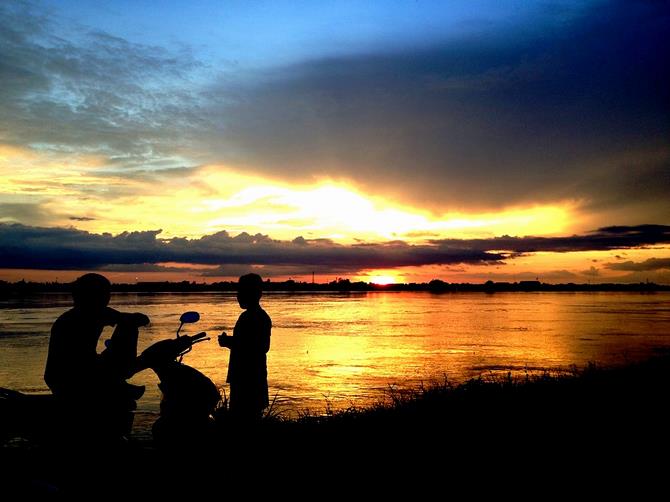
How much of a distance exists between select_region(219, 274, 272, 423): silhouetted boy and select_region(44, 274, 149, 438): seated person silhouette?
1.32m

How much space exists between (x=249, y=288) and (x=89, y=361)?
192cm

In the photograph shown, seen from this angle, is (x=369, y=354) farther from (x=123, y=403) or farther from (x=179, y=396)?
(x=123, y=403)

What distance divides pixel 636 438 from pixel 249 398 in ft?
16.5

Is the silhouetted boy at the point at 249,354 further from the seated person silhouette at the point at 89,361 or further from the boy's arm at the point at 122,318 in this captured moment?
the seated person silhouette at the point at 89,361

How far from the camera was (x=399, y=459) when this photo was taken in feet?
22.3

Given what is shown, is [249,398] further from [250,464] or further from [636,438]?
[636,438]

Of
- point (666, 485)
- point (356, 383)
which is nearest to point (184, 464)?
point (666, 485)

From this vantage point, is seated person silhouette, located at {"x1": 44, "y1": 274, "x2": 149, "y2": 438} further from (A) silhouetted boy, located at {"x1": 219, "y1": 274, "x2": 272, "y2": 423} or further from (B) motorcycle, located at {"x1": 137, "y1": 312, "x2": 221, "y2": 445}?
(A) silhouetted boy, located at {"x1": 219, "y1": 274, "x2": 272, "y2": 423}

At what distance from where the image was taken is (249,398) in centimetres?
646

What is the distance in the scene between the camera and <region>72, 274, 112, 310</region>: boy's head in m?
5.18

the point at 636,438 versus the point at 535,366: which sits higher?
the point at 636,438

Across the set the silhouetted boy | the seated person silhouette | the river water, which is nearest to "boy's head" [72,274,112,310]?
the seated person silhouette

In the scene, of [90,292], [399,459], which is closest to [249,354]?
[90,292]

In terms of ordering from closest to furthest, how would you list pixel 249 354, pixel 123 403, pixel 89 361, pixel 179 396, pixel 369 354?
pixel 89 361
pixel 123 403
pixel 179 396
pixel 249 354
pixel 369 354
